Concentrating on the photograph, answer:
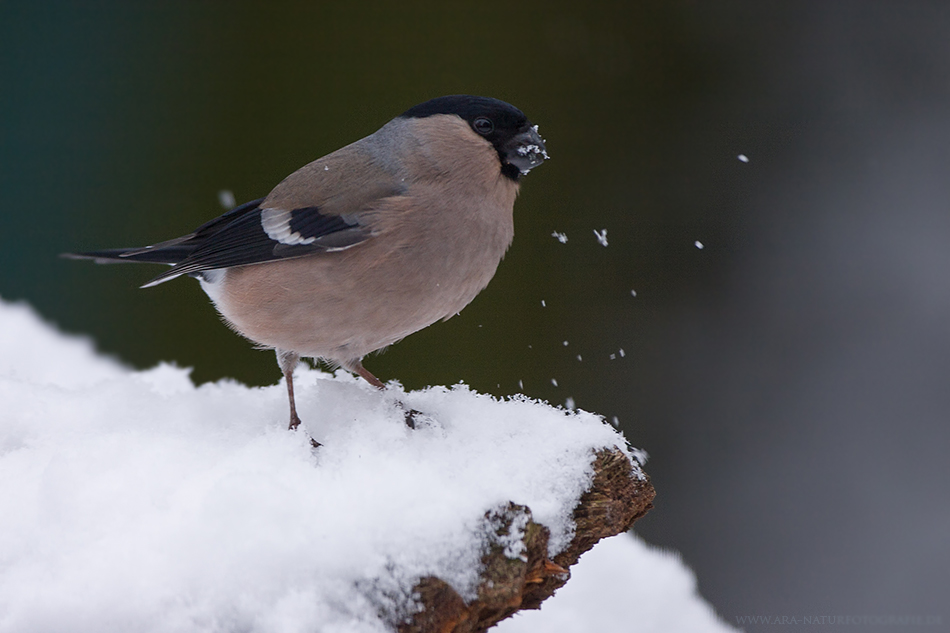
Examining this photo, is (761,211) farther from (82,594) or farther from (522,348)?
(82,594)

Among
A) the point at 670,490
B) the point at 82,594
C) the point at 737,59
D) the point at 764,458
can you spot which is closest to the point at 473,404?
the point at 82,594

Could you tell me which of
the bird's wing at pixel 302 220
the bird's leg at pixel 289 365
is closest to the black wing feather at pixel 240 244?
the bird's wing at pixel 302 220

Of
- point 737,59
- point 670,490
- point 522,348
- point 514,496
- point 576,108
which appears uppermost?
point 737,59

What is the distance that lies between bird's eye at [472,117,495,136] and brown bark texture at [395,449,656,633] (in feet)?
3.35

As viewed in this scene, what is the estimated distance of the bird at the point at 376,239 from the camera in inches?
93.1

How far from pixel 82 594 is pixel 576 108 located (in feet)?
9.62

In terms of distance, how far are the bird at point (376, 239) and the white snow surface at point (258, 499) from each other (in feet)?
0.93

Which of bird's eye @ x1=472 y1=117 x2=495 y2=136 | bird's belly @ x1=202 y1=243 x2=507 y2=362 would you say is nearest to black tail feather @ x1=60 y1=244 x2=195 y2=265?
bird's belly @ x1=202 y1=243 x2=507 y2=362

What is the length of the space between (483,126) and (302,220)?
0.62 metres

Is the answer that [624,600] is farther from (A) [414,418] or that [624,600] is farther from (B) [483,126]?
(B) [483,126]

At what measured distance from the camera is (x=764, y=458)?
4023 mm

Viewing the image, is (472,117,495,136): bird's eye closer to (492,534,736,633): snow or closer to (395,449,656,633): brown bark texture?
(395,449,656,633): brown bark texture

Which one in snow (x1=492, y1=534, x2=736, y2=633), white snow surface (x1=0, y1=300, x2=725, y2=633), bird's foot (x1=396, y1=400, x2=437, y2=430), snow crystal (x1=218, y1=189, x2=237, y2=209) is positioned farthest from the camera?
snow crystal (x1=218, y1=189, x2=237, y2=209)

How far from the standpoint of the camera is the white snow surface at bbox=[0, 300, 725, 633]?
1655mm
